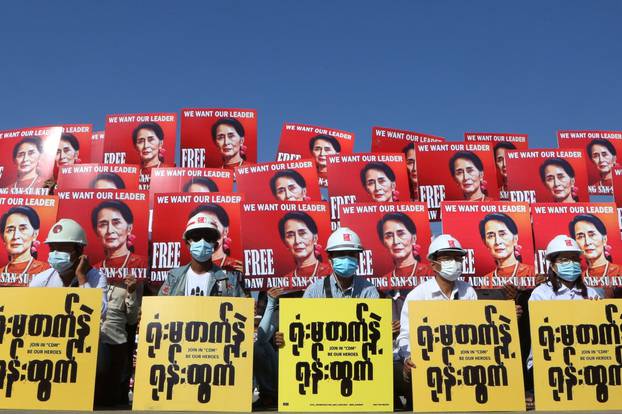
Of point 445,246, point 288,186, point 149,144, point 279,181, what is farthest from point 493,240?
point 149,144

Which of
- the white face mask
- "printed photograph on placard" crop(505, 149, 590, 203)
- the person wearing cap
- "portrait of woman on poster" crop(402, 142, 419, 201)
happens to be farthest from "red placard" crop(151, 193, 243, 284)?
"printed photograph on placard" crop(505, 149, 590, 203)

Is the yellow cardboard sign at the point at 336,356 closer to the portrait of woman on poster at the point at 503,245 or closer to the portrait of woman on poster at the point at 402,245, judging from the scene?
the portrait of woman on poster at the point at 402,245

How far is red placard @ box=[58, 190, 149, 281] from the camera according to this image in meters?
9.14

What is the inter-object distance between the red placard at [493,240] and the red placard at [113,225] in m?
5.02

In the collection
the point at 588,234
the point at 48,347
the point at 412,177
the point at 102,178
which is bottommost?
the point at 48,347

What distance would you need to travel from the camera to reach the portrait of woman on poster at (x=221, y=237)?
9414 mm

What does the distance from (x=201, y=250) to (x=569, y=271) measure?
210 inches

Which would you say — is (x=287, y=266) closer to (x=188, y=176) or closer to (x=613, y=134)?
(x=188, y=176)

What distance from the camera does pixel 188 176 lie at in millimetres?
10484

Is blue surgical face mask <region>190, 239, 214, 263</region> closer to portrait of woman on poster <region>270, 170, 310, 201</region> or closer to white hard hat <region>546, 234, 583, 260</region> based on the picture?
portrait of woman on poster <region>270, 170, 310, 201</region>

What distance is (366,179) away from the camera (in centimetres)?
1090

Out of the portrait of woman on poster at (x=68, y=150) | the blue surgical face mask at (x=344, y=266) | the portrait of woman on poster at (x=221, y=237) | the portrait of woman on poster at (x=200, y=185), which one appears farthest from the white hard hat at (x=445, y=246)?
the portrait of woman on poster at (x=68, y=150)

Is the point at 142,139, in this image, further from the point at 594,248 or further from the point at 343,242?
the point at 594,248

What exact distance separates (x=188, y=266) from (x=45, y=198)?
10.1ft
